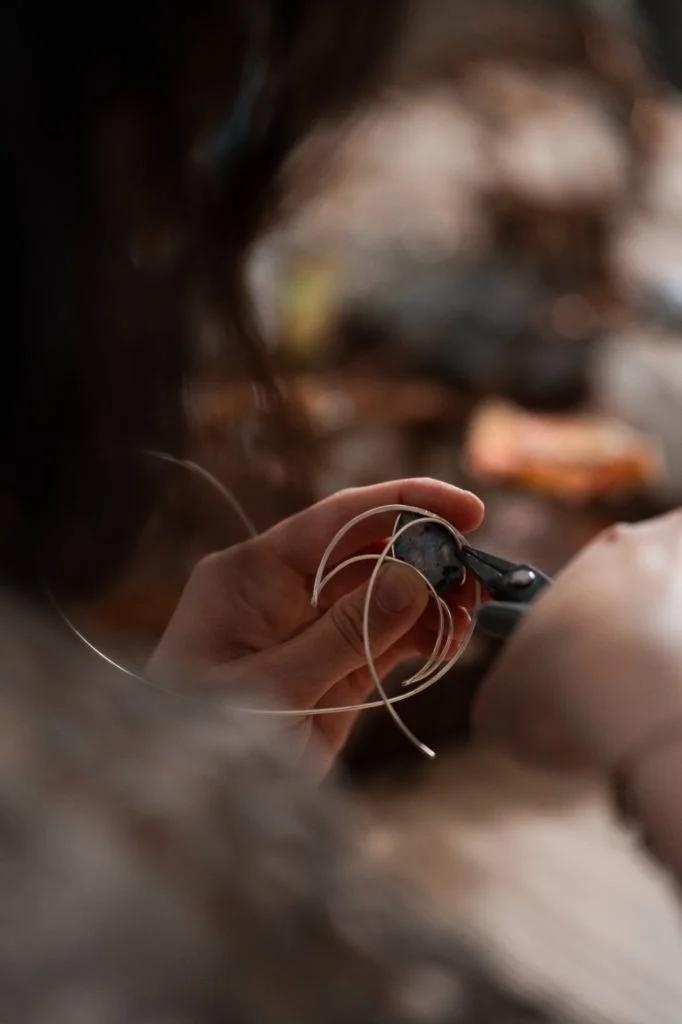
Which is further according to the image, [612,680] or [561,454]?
[561,454]

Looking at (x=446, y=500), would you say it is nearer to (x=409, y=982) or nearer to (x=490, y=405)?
(x=409, y=982)

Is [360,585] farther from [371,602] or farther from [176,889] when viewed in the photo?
[176,889]

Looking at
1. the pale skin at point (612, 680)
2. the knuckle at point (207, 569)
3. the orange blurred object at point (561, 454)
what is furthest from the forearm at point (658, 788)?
the orange blurred object at point (561, 454)

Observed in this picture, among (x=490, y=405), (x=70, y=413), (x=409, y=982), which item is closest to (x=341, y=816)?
(x=409, y=982)

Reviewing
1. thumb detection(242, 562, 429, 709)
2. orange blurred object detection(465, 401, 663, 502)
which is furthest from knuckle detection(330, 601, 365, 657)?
orange blurred object detection(465, 401, 663, 502)

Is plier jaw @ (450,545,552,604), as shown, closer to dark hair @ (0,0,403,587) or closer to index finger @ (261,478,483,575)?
index finger @ (261,478,483,575)

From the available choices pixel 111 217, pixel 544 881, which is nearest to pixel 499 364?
pixel 544 881
